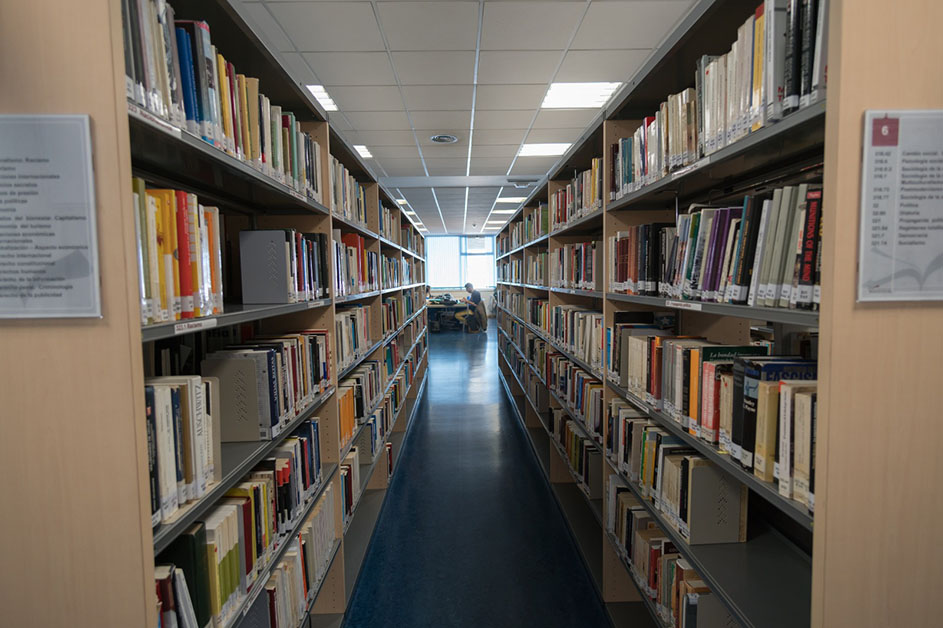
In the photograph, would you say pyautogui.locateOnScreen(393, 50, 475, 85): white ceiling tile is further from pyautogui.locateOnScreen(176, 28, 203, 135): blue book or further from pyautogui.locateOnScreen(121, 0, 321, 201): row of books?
pyautogui.locateOnScreen(176, 28, 203, 135): blue book

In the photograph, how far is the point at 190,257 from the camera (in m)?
1.17

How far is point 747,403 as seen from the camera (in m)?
1.23

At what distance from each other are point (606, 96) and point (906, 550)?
15.5 ft

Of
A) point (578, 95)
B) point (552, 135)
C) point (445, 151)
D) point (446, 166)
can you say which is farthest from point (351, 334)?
point (446, 166)

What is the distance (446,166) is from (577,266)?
16.5 ft

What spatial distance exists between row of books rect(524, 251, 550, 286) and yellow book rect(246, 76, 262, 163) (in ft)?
9.07

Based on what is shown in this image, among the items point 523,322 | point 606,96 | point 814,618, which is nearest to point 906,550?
point 814,618

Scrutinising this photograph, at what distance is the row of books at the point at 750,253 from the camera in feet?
3.42

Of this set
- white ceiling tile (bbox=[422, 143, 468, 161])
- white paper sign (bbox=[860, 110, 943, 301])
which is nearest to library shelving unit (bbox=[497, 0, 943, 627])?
white paper sign (bbox=[860, 110, 943, 301])

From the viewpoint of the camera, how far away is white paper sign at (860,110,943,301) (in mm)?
878

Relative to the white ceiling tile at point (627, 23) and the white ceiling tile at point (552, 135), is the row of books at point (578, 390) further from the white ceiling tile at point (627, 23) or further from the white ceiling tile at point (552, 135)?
the white ceiling tile at point (552, 135)

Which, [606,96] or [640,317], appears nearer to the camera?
[640,317]

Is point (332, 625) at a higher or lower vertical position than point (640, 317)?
lower

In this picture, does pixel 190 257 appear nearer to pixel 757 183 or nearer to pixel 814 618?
pixel 814 618
